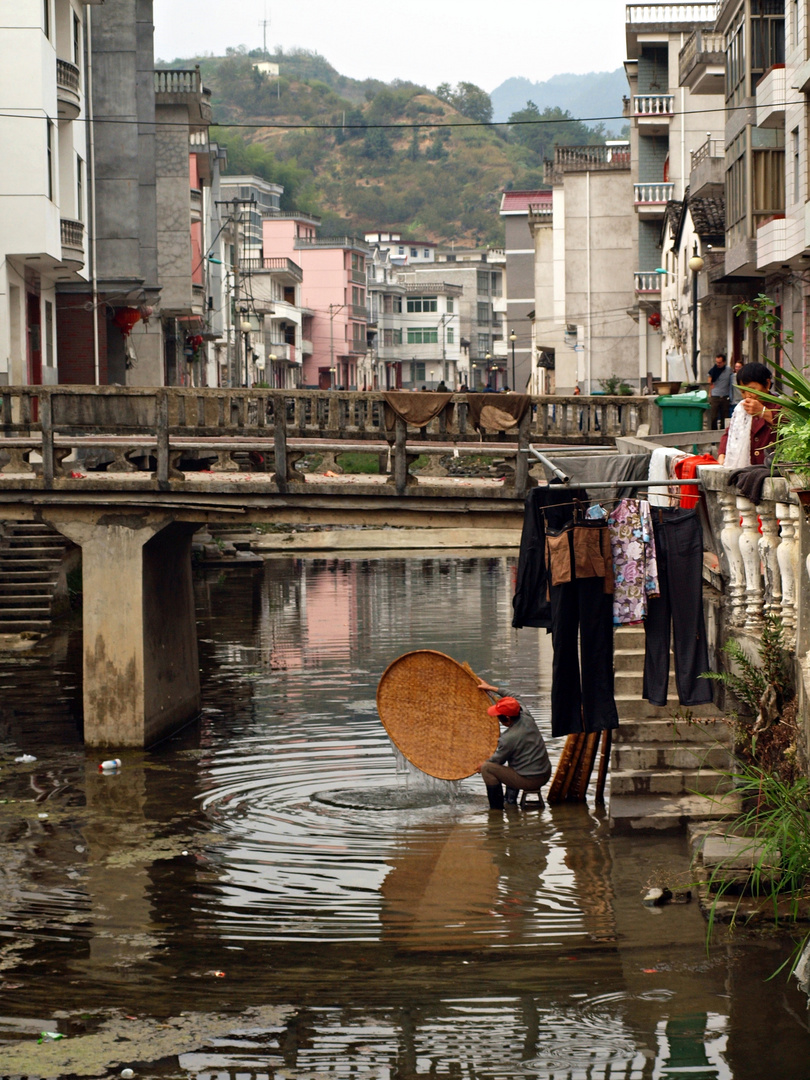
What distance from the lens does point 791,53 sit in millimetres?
27000

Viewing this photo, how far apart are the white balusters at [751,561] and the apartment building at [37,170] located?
2136 cm

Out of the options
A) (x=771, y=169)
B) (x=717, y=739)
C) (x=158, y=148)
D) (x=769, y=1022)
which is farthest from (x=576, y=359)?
(x=769, y=1022)

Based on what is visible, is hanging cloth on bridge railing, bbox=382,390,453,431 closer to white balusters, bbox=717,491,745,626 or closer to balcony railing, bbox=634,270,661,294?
white balusters, bbox=717,491,745,626

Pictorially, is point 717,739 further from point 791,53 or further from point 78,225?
point 78,225

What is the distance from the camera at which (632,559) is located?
11.0 metres

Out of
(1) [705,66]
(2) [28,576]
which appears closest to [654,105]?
(1) [705,66]

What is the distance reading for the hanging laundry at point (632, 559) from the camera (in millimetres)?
10883

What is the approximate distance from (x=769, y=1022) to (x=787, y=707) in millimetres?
2175

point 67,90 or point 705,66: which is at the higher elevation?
point 705,66

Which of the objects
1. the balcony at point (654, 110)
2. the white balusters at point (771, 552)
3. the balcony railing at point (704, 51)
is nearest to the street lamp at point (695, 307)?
the balcony railing at point (704, 51)

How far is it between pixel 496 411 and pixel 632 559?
6603mm

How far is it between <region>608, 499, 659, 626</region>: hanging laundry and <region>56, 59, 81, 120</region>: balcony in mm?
22857

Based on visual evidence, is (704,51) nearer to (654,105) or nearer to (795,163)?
(654,105)

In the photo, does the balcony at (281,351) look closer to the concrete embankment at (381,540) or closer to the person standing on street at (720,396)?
the concrete embankment at (381,540)
